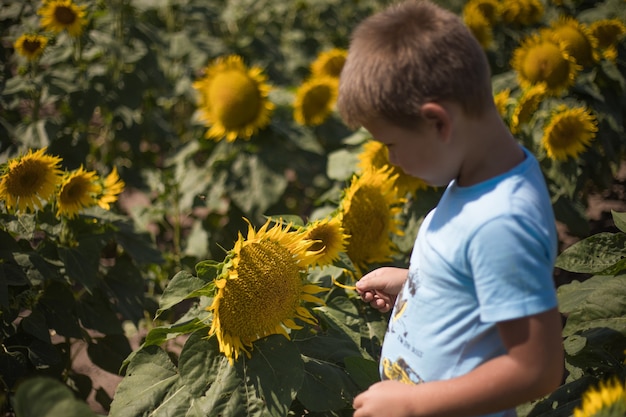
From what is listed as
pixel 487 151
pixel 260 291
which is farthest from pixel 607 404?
pixel 260 291

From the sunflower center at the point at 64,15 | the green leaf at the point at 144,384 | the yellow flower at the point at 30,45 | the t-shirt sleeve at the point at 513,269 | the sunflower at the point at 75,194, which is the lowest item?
the green leaf at the point at 144,384

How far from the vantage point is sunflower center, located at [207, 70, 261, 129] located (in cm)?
307

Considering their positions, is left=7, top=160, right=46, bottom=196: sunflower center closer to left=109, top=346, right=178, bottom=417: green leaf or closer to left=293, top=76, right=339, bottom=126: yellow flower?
left=109, top=346, right=178, bottom=417: green leaf

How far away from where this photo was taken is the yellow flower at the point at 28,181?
203cm

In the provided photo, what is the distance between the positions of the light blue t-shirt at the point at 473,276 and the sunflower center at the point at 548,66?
6.76ft

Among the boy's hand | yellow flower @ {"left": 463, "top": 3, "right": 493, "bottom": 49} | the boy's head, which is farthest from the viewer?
yellow flower @ {"left": 463, "top": 3, "right": 493, "bottom": 49}

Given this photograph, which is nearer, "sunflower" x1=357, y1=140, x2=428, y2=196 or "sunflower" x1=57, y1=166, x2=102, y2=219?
"sunflower" x1=57, y1=166, x2=102, y2=219

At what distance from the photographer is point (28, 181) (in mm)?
2072

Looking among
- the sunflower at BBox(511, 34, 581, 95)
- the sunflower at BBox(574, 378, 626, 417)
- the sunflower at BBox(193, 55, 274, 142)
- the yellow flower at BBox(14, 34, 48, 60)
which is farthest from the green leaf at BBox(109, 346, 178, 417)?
the sunflower at BBox(511, 34, 581, 95)

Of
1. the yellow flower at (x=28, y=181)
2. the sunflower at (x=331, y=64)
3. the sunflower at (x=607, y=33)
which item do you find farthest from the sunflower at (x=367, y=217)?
the sunflower at (x=607, y=33)

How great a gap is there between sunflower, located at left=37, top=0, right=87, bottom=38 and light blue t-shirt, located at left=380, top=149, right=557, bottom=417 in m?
2.28

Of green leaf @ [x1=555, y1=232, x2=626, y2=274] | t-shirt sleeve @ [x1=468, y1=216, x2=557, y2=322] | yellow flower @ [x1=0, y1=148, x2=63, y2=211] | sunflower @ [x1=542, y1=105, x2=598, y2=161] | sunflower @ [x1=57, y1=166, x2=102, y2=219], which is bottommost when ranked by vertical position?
sunflower @ [x1=542, y1=105, x2=598, y2=161]

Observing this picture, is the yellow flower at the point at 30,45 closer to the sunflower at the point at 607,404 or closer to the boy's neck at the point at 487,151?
the boy's neck at the point at 487,151

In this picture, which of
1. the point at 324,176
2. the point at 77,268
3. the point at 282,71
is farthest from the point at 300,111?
Answer: the point at 77,268
